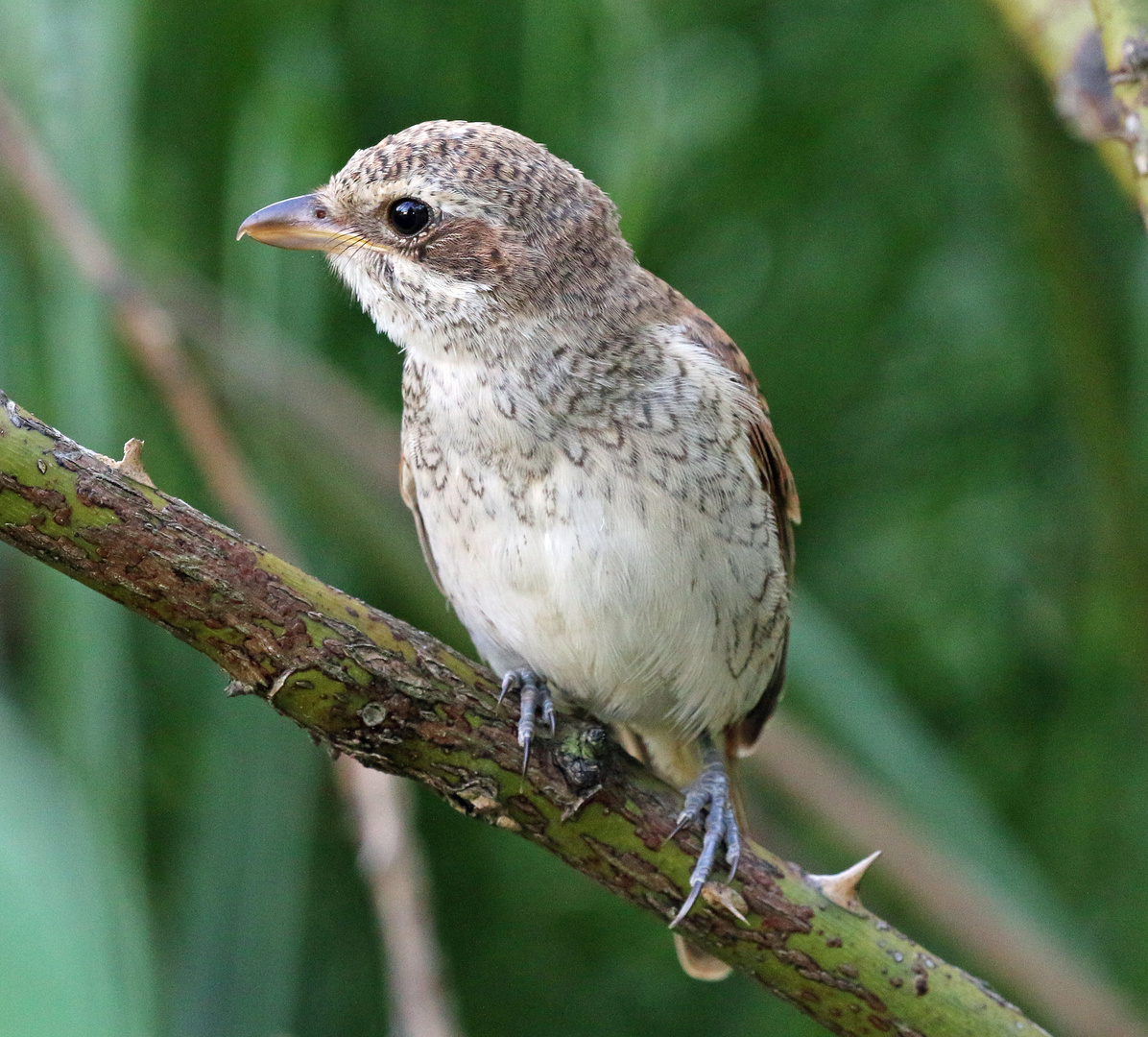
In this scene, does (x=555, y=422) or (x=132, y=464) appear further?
(x=555, y=422)

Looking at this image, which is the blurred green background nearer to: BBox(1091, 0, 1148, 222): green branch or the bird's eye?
the bird's eye

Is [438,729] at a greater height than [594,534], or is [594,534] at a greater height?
[594,534]

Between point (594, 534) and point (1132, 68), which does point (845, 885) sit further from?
point (1132, 68)

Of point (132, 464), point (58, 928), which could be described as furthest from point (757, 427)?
point (58, 928)

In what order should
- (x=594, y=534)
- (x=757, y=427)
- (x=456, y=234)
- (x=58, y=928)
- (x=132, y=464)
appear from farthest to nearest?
(x=757, y=427) → (x=456, y=234) → (x=594, y=534) → (x=132, y=464) → (x=58, y=928)

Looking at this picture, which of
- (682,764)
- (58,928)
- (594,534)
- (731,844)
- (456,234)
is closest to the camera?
(58,928)

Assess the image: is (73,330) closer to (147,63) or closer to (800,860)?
(147,63)
